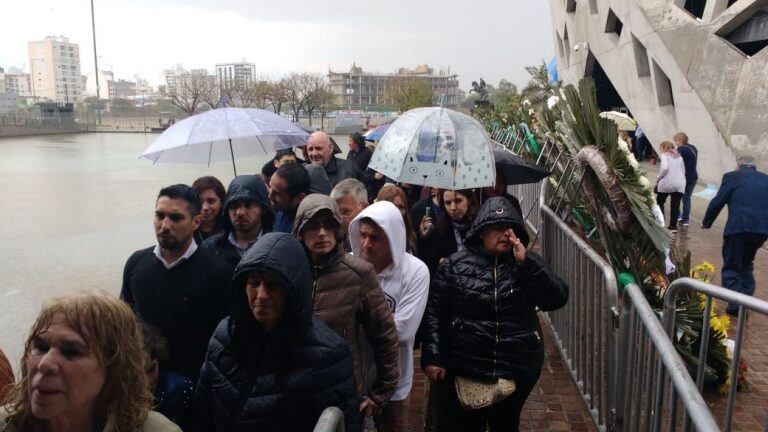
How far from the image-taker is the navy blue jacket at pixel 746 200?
6.15 meters

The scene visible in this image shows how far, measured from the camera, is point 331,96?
8119 cm

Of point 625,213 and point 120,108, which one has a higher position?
point 120,108

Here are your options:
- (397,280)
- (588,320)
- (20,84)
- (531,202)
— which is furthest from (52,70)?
(588,320)

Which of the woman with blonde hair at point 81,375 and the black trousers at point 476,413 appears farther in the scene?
the black trousers at point 476,413

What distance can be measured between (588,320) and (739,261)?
3.39 meters

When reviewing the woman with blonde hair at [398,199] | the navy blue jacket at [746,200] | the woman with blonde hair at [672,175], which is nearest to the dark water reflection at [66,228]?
the woman with blonde hair at [398,199]

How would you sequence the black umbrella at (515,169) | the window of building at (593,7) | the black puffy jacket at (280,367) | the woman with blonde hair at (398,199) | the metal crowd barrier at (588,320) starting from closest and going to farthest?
1. the black puffy jacket at (280,367)
2. the metal crowd barrier at (588,320)
3. the woman with blonde hair at (398,199)
4. the black umbrella at (515,169)
5. the window of building at (593,7)

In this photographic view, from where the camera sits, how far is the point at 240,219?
152 inches

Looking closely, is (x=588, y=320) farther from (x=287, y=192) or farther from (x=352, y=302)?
(x=287, y=192)

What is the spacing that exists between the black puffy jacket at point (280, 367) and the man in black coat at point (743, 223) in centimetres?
534

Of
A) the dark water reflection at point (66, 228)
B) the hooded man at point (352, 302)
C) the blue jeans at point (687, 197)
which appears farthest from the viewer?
the blue jeans at point (687, 197)

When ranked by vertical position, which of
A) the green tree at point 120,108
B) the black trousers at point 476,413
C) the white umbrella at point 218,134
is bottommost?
the black trousers at point 476,413

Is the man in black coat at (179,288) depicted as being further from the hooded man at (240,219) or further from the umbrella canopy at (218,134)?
the umbrella canopy at (218,134)

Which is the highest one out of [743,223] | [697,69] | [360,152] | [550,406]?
[697,69]
